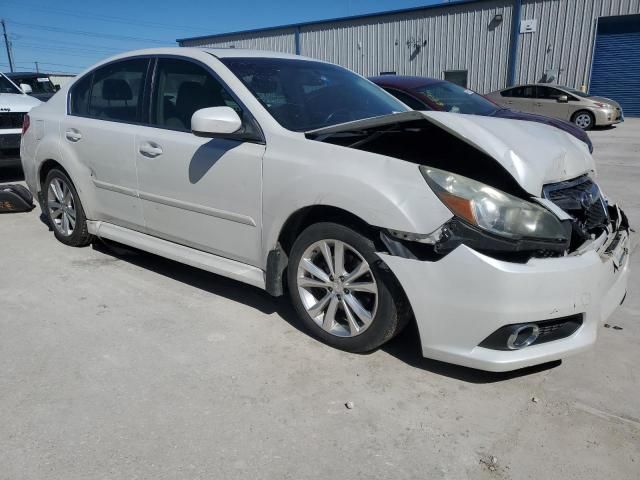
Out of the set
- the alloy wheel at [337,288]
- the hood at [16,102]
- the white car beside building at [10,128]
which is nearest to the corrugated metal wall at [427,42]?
the hood at [16,102]

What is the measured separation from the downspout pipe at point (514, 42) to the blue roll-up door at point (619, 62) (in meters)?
2.91

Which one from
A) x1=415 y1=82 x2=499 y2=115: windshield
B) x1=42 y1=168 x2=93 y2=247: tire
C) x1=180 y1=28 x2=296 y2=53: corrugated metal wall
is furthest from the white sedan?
x1=180 y1=28 x2=296 y2=53: corrugated metal wall

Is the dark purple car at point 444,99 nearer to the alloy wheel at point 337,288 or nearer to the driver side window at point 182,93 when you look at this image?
the driver side window at point 182,93

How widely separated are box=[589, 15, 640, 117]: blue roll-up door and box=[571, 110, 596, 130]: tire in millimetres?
6558

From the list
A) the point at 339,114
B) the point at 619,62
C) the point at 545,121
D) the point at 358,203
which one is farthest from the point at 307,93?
the point at 619,62

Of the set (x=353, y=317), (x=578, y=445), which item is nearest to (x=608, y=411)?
(x=578, y=445)

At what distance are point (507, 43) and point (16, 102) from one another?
19.9 m

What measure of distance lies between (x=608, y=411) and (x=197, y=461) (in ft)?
6.06

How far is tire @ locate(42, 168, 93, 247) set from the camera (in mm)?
4551

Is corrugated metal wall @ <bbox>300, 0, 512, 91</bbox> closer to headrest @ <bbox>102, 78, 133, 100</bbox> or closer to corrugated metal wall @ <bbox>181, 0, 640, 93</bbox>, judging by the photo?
corrugated metal wall @ <bbox>181, 0, 640, 93</bbox>

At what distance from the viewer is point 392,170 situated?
2594 mm

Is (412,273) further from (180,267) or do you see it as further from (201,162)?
(180,267)

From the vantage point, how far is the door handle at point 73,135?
4.31 m

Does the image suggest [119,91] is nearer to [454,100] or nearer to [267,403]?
[267,403]
